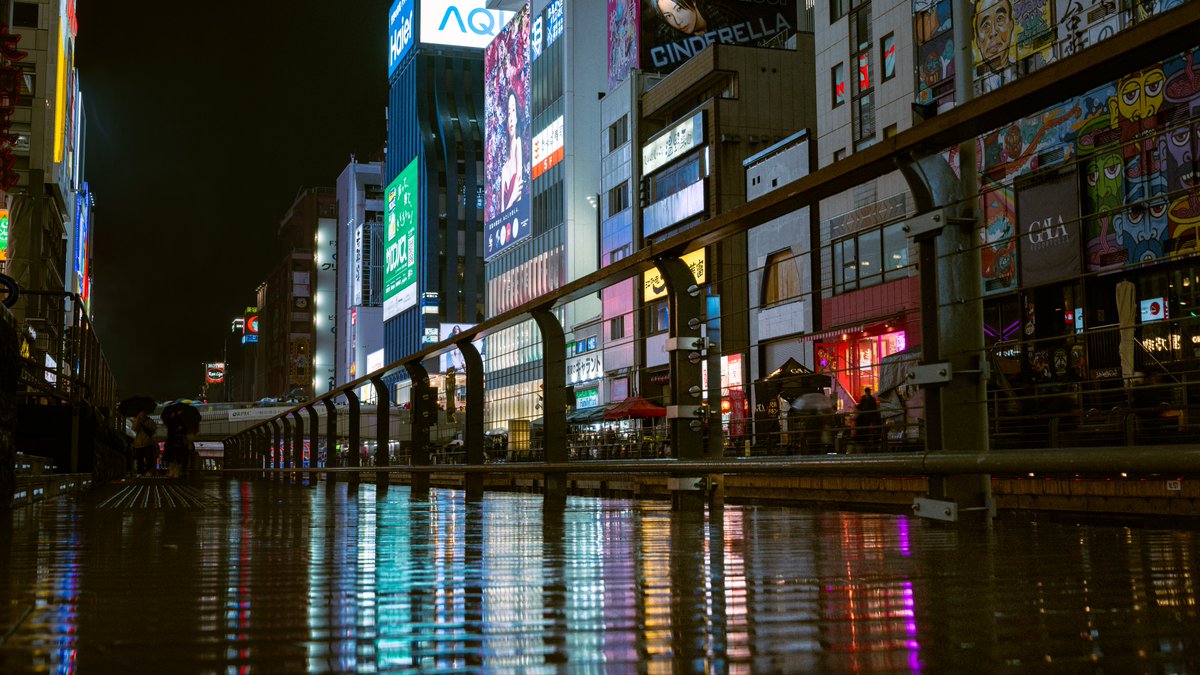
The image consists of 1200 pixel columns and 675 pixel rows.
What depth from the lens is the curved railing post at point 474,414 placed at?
273 inches

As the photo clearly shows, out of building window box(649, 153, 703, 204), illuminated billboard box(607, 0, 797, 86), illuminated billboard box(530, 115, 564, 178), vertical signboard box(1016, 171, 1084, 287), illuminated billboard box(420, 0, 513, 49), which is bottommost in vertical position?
vertical signboard box(1016, 171, 1084, 287)

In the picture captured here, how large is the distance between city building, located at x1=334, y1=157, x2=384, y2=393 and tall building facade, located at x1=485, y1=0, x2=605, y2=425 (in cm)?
4213

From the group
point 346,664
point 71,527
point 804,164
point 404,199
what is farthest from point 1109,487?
point 404,199

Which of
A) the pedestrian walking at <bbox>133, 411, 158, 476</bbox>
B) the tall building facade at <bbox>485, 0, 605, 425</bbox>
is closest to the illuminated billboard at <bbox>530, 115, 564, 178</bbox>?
the tall building facade at <bbox>485, 0, 605, 425</bbox>

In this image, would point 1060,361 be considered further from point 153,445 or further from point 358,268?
point 358,268

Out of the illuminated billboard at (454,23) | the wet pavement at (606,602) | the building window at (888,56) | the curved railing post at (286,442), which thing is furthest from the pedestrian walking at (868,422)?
the illuminated billboard at (454,23)

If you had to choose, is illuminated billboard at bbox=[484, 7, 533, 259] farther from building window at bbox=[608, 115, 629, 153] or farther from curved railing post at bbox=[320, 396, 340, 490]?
curved railing post at bbox=[320, 396, 340, 490]

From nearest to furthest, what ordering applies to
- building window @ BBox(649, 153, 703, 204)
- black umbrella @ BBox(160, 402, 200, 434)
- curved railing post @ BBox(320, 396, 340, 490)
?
curved railing post @ BBox(320, 396, 340, 490)
black umbrella @ BBox(160, 402, 200, 434)
building window @ BBox(649, 153, 703, 204)

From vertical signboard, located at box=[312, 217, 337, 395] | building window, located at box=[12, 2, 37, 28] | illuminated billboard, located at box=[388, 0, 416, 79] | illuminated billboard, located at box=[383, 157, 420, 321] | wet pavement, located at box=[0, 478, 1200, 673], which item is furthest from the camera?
vertical signboard, located at box=[312, 217, 337, 395]

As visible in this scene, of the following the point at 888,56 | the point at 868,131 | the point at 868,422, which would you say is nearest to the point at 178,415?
the point at 868,422

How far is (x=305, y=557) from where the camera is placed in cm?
254

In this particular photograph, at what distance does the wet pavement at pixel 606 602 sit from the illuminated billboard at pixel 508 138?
60.1 metres

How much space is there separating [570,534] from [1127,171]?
2117 cm

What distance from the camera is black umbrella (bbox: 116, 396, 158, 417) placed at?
17109mm
